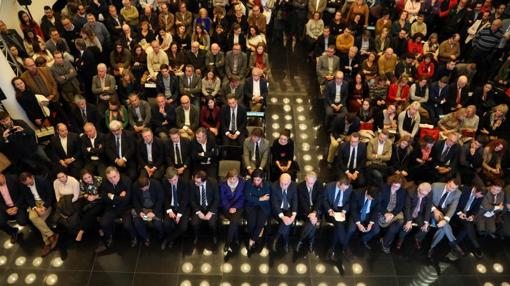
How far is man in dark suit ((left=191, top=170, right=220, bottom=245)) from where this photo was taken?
491 cm

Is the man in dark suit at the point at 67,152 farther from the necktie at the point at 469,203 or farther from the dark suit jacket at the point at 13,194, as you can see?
the necktie at the point at 469,203

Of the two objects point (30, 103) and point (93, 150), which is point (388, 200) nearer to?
point (93, 150)

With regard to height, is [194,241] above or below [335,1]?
below

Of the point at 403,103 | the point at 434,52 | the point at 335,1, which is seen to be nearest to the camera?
the point at 403,103

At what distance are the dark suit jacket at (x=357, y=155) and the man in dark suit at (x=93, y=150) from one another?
11.2ft

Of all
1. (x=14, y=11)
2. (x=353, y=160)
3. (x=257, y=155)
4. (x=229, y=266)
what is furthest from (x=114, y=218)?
(x=14, y=11)

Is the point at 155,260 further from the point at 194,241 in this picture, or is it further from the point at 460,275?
the point at 460,275

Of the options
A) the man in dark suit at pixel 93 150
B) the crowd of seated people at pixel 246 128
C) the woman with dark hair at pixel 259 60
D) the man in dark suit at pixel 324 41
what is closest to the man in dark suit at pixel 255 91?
the crowd of seated people at pixel 246 128

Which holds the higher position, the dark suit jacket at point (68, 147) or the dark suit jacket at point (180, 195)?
the dark suit jacket at point (68, 147)

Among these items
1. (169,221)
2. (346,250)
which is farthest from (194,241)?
(346,250)

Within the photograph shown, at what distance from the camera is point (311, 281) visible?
4.87 metres

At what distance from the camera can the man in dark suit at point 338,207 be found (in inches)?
193

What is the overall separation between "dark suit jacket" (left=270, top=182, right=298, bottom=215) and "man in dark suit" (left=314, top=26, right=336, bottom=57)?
3923mm

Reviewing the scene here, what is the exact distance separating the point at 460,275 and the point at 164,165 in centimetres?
420
